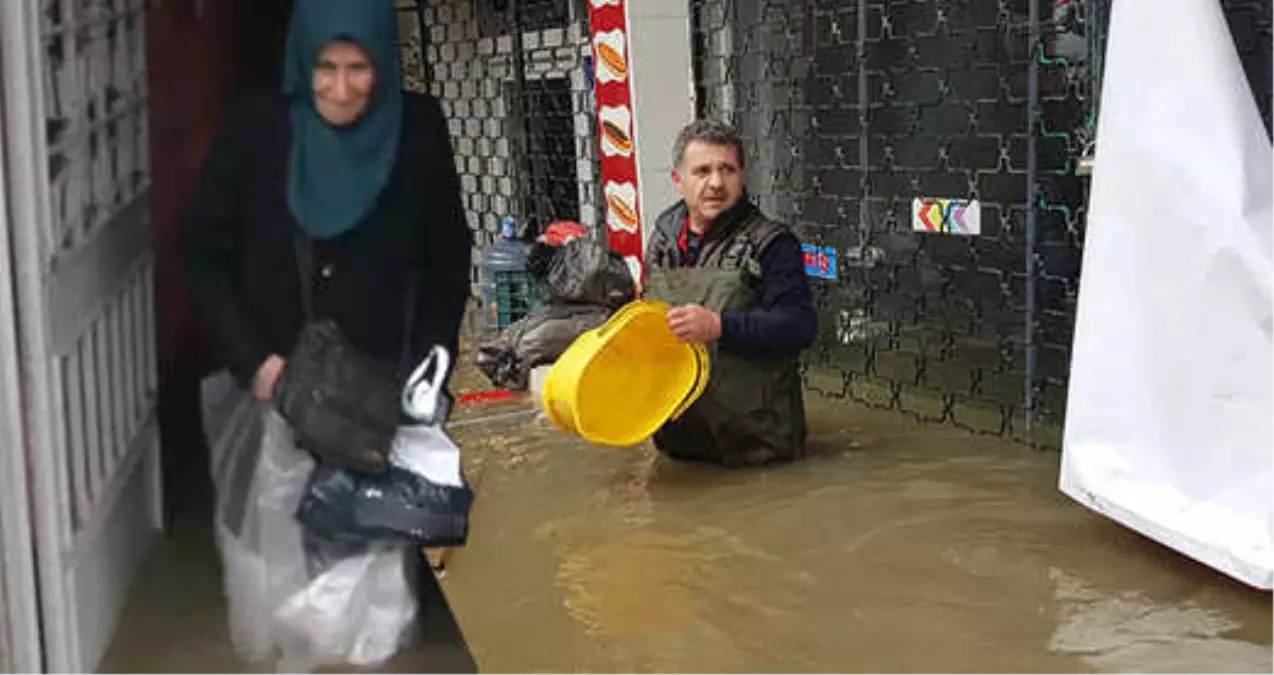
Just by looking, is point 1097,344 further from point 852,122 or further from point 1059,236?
point 852,122

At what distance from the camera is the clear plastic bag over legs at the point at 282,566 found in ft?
3.14

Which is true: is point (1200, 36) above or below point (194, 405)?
above

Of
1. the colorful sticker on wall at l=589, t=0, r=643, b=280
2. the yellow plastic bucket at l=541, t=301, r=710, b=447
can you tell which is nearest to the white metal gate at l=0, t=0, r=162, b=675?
the yellow plastic bucket at l=541, t=301, r=710, b=447

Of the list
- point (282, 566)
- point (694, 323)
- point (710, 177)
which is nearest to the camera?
point (282, 566)

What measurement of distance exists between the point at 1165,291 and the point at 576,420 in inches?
46.7

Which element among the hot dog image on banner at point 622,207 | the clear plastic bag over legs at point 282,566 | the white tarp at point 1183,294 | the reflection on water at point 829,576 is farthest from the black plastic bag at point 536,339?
the clear plastic bag over legs at point 282,566

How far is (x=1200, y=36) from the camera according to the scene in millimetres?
2449

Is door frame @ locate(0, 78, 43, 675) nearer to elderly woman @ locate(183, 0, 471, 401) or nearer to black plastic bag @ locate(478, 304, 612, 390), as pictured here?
elderly woman @ locate(183, 0, 471, 401)

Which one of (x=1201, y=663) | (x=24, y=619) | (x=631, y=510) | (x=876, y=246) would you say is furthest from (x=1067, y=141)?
(x=24, y=619)

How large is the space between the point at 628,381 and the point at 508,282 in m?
1.08

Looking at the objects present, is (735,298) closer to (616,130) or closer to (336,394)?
(616,130)

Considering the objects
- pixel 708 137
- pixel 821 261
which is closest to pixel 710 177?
pixel 708 137

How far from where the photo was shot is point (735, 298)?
10.7 feet

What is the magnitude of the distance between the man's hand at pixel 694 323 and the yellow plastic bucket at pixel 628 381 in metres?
0.03
